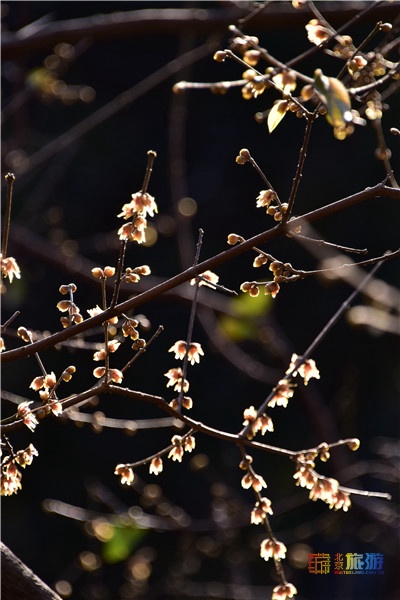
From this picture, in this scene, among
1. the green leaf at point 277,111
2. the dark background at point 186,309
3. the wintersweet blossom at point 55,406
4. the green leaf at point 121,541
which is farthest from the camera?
the dark background at point 186,309

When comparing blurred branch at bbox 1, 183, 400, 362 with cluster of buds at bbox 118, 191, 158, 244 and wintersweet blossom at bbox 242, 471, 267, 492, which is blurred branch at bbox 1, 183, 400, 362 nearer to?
cluster of buds at bbox 118, 191, 158, 244

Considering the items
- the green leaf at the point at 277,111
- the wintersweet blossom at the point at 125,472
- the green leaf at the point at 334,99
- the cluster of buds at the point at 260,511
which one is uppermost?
the green leaf at the point at 277,111

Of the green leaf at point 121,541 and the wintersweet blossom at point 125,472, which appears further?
the green leaf at point 121,541

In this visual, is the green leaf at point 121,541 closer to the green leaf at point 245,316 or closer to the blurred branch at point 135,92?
the green leaf at point 245,316

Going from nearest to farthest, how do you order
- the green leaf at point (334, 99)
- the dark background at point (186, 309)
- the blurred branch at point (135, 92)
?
1. the green leaf at point (334, 99)
2. the blurred branch at point (135, 92)
3. the dark background at point (186, 309)

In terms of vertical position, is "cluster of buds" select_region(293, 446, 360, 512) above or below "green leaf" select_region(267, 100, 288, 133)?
below

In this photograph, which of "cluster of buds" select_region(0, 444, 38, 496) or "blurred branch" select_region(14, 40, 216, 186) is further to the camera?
"blurred branch" select_region(14, 40, 216, 186)

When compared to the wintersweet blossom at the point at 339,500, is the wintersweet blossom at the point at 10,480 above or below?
above

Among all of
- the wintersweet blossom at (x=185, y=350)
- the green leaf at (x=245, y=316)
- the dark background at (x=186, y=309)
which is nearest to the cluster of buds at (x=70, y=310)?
the wintersweet blossom at (x=185, y=350)

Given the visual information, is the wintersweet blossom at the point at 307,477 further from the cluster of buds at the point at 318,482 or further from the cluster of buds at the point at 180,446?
the cluster of buds at the point at 180,446

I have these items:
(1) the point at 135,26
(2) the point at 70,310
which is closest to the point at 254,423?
(2) the point at 70,310

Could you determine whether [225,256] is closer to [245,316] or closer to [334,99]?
[334,99]

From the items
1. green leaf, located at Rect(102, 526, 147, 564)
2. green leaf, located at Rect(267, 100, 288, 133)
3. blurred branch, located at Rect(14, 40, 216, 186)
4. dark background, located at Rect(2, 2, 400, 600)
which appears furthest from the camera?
dark background, located at Rect(2, 2, 400, 600)

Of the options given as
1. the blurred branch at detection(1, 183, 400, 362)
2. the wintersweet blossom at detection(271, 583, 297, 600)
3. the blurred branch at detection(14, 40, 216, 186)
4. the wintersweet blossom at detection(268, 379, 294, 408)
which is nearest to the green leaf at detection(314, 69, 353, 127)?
the blurred branch at detection(1, 183, 400, 362)
